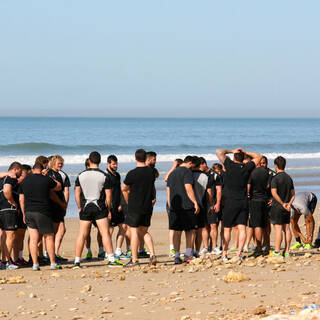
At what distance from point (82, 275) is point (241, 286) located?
2.38 meters

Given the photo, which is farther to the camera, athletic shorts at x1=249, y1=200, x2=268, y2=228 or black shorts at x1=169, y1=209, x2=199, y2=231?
athletic shorts at x1=249, y1=200, x2=268, y2=228

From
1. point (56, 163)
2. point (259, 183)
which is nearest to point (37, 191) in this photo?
point (56, 163)

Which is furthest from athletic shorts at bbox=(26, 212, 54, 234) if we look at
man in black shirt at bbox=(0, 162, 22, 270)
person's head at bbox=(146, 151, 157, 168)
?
person's head at bbox=(146, 151, 157, 168)

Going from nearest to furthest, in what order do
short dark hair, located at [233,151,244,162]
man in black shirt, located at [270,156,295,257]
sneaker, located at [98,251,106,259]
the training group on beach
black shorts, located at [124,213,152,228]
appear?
the training group on beach → black shorts, located at [124,213,152,228] → short dark hair, located at [233,151,244,162] → man in black shirt, located at [270,156,295,257] → sneaker, located at [98,251,106,259]

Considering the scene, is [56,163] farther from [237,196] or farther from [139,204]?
[237,196]

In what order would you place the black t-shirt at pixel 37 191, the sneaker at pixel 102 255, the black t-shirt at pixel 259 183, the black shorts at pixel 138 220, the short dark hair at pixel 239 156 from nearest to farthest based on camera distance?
the black t-shirt at pixel 37 191
the black shorts at pixel 138 220
the short dark hair at pixel 239 156
the black t-shirt at pixel 259 183
the sneaker at pixel 102 255

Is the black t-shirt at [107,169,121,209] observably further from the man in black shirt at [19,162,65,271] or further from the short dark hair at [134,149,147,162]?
the man in black shirt at [19,162,65,271]

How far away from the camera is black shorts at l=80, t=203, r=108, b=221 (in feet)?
31.3

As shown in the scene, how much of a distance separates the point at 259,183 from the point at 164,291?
3593 mm

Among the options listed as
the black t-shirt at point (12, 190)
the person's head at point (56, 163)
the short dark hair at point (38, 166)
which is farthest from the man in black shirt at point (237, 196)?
the black t-shirt at point (12, 190)

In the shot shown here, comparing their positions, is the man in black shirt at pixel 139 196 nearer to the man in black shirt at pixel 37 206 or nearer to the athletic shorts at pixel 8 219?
the man in black shirt at pixel 37 206

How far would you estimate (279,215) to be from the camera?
10.2m

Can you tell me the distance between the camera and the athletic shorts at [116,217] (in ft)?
35.2

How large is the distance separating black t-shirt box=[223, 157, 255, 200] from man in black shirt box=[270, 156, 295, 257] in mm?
449
